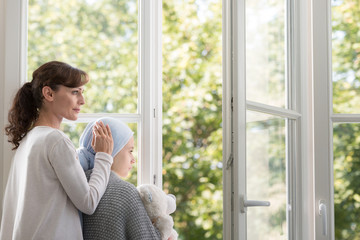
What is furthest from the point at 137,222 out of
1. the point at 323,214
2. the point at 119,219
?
the point at 323,214

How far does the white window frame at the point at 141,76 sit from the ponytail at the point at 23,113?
27 cm

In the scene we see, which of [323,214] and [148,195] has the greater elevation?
[148,195]

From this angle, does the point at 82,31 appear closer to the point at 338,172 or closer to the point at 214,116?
the point at 338,172

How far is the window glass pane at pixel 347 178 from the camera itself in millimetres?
2383

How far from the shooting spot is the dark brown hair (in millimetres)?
1888

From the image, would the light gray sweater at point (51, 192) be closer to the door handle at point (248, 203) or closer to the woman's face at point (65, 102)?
the woman's face at point (65, 102)

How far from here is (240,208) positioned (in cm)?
176

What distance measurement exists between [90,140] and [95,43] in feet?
2.03

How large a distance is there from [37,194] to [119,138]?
0.46 meters

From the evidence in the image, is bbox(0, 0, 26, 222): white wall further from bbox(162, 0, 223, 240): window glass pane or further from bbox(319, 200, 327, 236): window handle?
bbox(162, 0, 223, 240): window glass pane

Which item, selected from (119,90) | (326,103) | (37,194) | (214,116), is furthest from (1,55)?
(214,116)

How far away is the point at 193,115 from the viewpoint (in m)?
5.89

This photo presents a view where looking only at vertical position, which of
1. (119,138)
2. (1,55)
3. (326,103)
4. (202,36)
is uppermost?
(202,36)

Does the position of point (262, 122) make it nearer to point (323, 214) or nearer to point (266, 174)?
→ point (266, 174)
